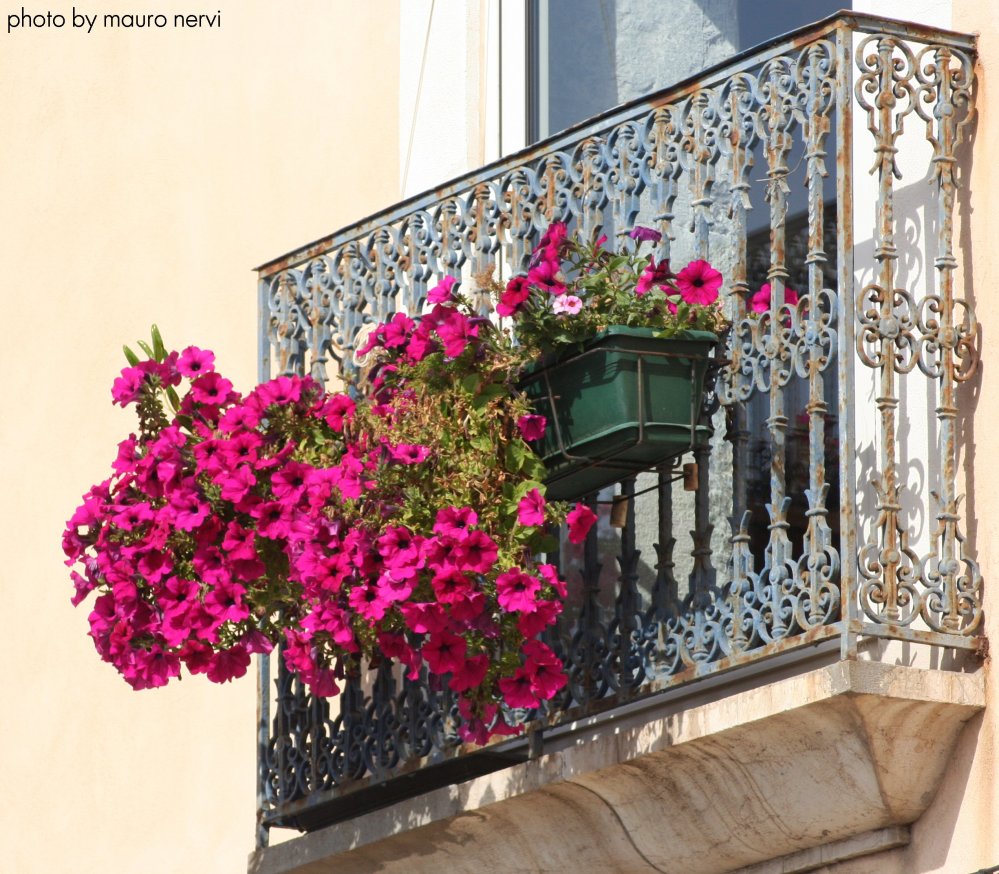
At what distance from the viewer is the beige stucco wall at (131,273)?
9.09 m

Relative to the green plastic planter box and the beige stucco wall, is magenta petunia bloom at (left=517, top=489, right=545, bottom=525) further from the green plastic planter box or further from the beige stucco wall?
the beige stucco wall

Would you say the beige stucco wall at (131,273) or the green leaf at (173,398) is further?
the beige stucco wall at (131,273)

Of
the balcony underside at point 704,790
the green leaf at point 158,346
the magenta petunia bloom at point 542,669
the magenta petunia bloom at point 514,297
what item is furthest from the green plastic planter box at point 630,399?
the green leaf at point 158,346

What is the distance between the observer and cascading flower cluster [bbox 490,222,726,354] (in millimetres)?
6918

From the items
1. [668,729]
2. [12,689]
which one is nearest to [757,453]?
[668,729]

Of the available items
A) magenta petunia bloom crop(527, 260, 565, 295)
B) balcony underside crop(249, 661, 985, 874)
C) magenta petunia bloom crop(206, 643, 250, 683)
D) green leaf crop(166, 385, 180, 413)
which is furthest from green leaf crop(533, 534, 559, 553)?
green leaf crop(166, 385, 180, 413)

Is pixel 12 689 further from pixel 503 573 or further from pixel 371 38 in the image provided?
pixel 503 573

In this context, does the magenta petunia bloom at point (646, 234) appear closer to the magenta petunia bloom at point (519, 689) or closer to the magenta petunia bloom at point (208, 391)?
the magenta petunia bloom at point (519, 689)

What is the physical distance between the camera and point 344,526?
7.00 metres

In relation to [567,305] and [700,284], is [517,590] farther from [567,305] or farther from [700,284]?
[700,284]

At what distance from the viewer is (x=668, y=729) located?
6.84m

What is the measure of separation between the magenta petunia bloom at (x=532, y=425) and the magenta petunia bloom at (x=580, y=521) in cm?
27

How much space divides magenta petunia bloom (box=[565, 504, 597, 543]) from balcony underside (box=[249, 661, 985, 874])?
474mm

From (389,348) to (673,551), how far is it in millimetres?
902
